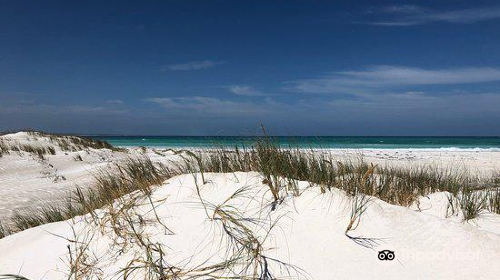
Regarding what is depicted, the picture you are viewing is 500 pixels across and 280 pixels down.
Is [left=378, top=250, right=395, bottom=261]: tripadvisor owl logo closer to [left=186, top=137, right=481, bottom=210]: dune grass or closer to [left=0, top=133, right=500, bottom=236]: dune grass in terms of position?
[left=0, top=133, right=500, bottom=236]: dune grass

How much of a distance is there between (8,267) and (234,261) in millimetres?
1877

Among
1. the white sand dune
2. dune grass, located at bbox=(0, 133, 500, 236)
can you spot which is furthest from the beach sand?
dune grass, located at bbox=(0, 133, 500, 236)

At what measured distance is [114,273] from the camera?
2293mm

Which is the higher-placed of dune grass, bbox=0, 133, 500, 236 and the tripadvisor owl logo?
dune grass, bbox=0, 133, 500, 236

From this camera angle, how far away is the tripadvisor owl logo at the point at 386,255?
2.22m

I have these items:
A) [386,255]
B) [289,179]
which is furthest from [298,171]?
[386,255]

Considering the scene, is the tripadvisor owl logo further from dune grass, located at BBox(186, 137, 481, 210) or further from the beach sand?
dune grass, located at BBox(186, 137, 481, 210)

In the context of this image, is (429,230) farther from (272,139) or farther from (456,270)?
(272,139)

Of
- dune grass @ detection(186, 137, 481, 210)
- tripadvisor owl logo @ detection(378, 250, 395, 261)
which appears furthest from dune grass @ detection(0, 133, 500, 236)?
tripadvisor owl logo @ detection(378, 250, 395, 261)

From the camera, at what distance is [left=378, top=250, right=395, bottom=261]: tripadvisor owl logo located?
222cm

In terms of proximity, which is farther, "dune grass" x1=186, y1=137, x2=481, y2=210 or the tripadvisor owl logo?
"dune grass" x1=186, y1=137, x2=481, y2=210

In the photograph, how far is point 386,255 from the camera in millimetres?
2240

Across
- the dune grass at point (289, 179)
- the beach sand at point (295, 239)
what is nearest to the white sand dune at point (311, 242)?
the beach sand at point (295, 239)

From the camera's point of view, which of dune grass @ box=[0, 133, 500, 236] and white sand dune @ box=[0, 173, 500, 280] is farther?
dune grass @ box=[0, 133, 500, 236]
